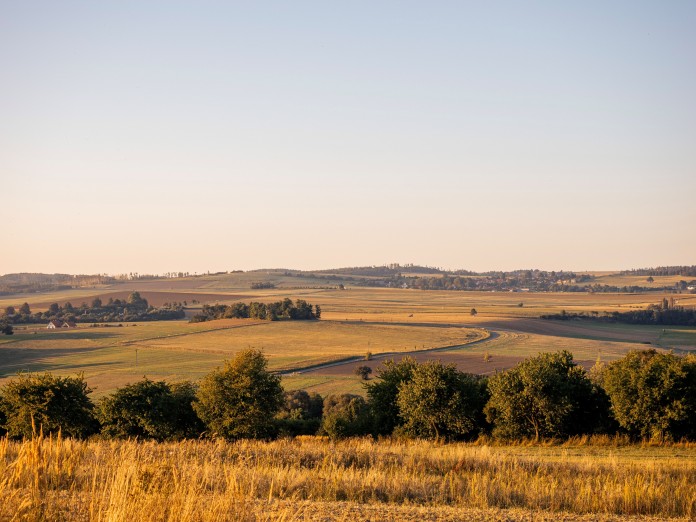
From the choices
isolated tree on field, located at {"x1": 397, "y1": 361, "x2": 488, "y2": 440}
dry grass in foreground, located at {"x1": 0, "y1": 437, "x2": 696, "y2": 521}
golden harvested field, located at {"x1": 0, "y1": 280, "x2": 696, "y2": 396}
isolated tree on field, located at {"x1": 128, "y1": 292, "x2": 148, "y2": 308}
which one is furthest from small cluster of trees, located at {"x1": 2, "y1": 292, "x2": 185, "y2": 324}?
dry grass in foreground, located at {"x1": 0, "y1": 437, "x2": 696, "y2": 521}

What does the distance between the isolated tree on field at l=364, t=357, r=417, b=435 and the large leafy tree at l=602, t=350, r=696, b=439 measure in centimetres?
1151

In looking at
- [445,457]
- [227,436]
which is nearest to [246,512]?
[445,457]

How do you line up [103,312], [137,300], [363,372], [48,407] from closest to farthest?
[48,407] → [363,372] → [103,312] → [137,300]

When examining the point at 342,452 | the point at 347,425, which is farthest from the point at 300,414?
the point at 342,452

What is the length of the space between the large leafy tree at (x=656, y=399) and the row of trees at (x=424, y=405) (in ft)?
0.17

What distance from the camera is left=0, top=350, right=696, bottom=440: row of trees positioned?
110 feet

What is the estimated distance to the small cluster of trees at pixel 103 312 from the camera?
134875 millimetres

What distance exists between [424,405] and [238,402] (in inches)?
403

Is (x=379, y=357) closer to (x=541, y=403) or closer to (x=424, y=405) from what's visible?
(x=424, y=405)

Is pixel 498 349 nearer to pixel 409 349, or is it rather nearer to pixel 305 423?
pixel 409 349

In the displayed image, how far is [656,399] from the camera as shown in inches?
1297

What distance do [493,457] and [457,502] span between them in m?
6.63

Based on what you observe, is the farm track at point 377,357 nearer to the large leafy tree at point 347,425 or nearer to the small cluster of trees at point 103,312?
the large leafy tree at point 347,425

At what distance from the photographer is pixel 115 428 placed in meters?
35.1
